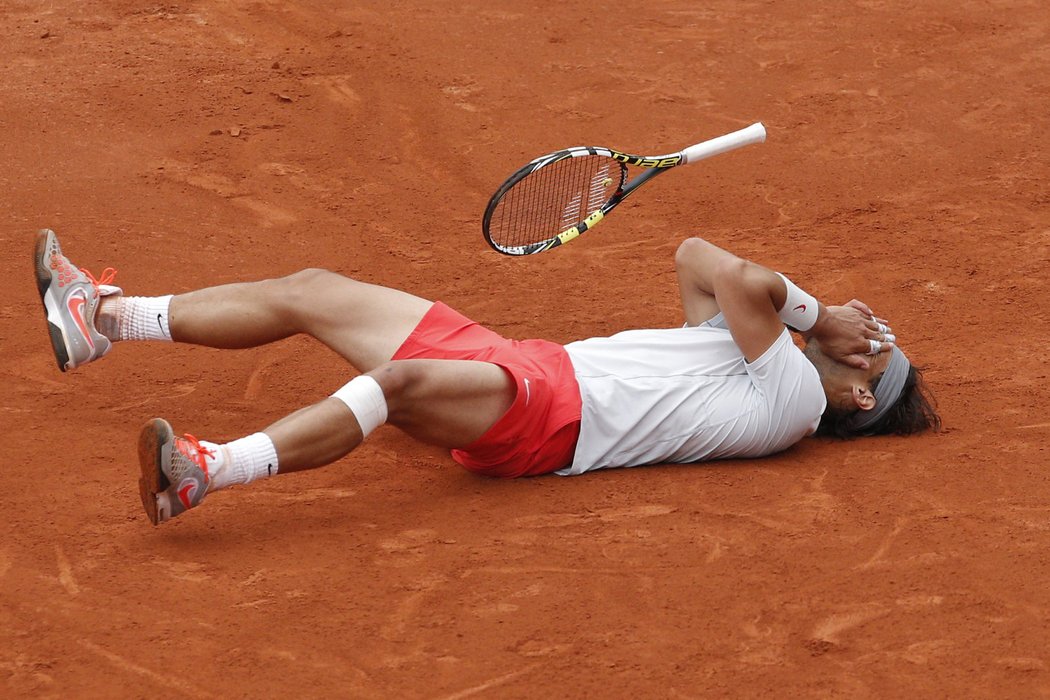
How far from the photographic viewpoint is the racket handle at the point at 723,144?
5.39m

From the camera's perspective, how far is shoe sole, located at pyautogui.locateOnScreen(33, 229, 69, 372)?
4.70 m

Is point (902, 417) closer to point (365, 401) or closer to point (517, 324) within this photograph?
point (517, 324)

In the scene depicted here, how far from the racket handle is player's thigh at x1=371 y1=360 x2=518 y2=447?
1338 millimetres

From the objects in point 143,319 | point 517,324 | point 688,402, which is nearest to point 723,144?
point 688,402

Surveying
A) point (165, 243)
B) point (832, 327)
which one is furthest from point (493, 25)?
point (832, 327)

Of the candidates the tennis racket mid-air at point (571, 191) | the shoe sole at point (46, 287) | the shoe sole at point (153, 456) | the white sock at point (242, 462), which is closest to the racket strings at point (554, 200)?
the tennis racket mid-air at point (571, 191)

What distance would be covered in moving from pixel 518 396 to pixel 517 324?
62.2 inches

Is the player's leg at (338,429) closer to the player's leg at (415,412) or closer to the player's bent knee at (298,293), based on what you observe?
the player's leg at (415,412)

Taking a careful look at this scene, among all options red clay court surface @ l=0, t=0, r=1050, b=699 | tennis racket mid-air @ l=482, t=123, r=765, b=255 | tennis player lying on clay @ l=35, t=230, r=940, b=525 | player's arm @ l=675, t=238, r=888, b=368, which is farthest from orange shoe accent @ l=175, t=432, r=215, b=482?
player's arm @ l=675, t=238, r=888, b=368

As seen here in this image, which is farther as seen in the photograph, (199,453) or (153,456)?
(199,453)

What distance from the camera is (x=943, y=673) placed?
3750mm

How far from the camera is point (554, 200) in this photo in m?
5.46

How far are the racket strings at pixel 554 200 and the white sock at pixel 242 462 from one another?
153cm

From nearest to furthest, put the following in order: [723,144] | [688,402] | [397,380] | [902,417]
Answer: [397,380], [688,402], [902,417], [723,144]
